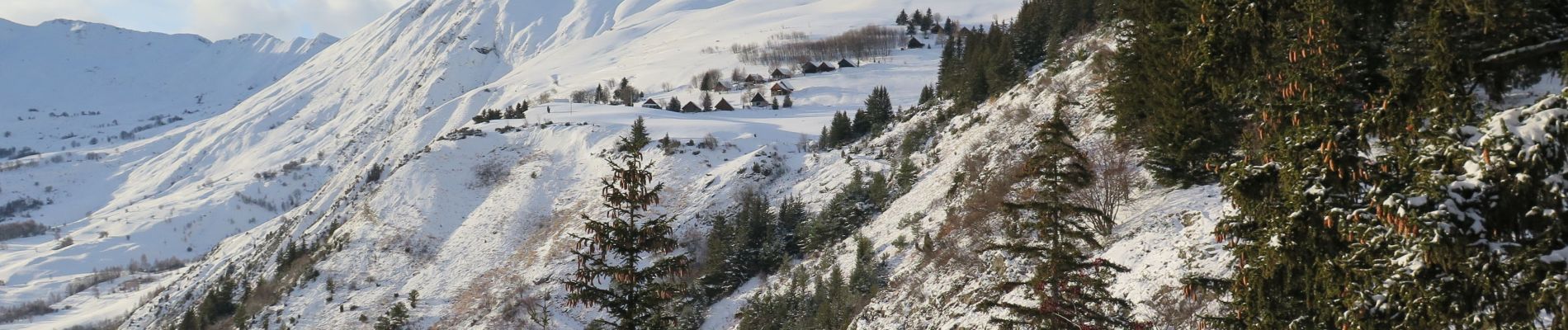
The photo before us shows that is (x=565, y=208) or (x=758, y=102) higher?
(x=758, y=102)

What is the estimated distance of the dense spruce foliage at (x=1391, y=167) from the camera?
509cm

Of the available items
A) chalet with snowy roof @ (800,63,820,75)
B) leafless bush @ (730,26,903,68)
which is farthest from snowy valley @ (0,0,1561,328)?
leafless bush @ (730,26,903,68)

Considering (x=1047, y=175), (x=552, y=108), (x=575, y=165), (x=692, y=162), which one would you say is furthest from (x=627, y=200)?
(x=552, y=108)

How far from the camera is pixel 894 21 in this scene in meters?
150

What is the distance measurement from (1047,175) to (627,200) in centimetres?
580

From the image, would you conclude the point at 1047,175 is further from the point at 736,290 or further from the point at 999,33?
the point at 999,33

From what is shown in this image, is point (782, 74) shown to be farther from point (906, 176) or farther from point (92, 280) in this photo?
point (92, 280)

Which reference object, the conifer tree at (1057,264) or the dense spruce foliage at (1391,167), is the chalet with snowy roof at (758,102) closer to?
the conifer tree at (1057,264)

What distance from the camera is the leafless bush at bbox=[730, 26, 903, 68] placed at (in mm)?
120188

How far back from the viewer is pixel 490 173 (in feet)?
195

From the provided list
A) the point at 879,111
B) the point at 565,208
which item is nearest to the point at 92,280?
the point at 565,208

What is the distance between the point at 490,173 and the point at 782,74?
54888 mm

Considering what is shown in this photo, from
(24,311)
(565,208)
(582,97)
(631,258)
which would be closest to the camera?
(631,258)

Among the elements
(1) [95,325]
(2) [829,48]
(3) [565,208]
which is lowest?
(1) [95,325]
